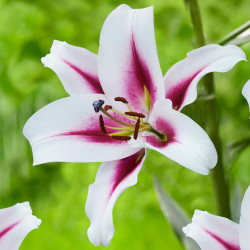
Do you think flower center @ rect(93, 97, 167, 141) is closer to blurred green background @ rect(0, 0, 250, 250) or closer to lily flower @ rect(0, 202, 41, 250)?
lily flower @ rect(0, 202, 41, 250)

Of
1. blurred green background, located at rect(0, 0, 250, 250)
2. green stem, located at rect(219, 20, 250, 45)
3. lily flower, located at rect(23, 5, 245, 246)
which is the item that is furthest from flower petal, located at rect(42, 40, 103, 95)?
blurred green background, located at rect(0, 0, 250, 250)

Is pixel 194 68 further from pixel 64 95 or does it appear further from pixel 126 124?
pixel 64 95

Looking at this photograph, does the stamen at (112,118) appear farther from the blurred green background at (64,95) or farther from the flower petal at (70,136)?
the blurred green background at (64,95)

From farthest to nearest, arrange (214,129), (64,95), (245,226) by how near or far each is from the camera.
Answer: (64,95) < (214,129) < (245,226)

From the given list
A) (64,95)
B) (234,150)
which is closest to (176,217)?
(234,150)

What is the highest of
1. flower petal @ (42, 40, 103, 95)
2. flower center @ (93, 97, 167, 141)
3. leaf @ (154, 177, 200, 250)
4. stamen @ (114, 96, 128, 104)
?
flower petal @ (42, 40, 103, 95)

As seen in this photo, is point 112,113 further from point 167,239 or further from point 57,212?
point 57,212
